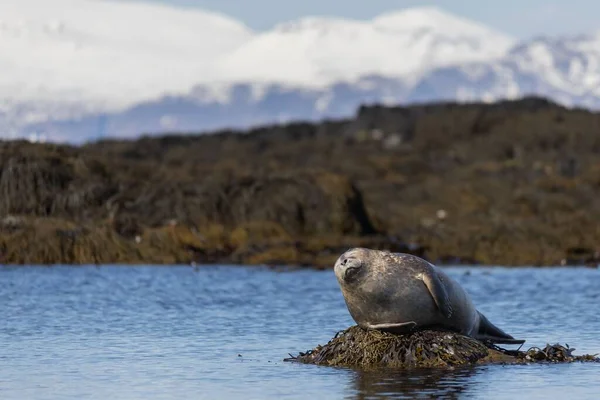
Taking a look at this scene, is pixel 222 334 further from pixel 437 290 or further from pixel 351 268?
pixel 437 290

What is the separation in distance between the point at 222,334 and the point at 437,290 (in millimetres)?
5045

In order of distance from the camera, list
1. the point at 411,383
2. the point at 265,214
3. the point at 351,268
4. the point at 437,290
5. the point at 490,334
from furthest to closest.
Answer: the point at 265,214 < the point at 490,334 < the point at 437,290 < the point at 351,268 < the point at 411,383

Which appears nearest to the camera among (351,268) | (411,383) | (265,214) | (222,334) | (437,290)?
(411,383)

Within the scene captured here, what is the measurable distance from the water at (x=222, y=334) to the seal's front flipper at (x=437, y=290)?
0.88m

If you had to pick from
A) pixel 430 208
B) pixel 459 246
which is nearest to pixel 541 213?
pixel 430 208

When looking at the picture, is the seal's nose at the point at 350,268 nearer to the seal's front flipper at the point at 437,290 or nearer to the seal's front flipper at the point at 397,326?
the seal's front flipper at the point at 397,326

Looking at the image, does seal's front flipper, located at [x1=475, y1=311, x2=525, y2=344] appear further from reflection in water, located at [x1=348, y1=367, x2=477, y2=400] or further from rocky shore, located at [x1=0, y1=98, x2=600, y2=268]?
rocky shore, located at [x1=0, y1=98, x2=600, y2=268]

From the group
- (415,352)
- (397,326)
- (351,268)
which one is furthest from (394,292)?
(415,352)

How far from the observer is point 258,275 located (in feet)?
118

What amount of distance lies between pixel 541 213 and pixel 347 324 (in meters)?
35.0

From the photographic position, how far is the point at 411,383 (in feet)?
53.7

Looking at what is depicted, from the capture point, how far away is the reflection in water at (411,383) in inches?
611

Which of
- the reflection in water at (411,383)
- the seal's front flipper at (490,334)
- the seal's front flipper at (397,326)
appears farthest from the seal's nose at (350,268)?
the seal's front flipper at (490,334)

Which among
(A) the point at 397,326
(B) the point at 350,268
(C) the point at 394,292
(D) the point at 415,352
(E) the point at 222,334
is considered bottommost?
(E) the point at 222,334
